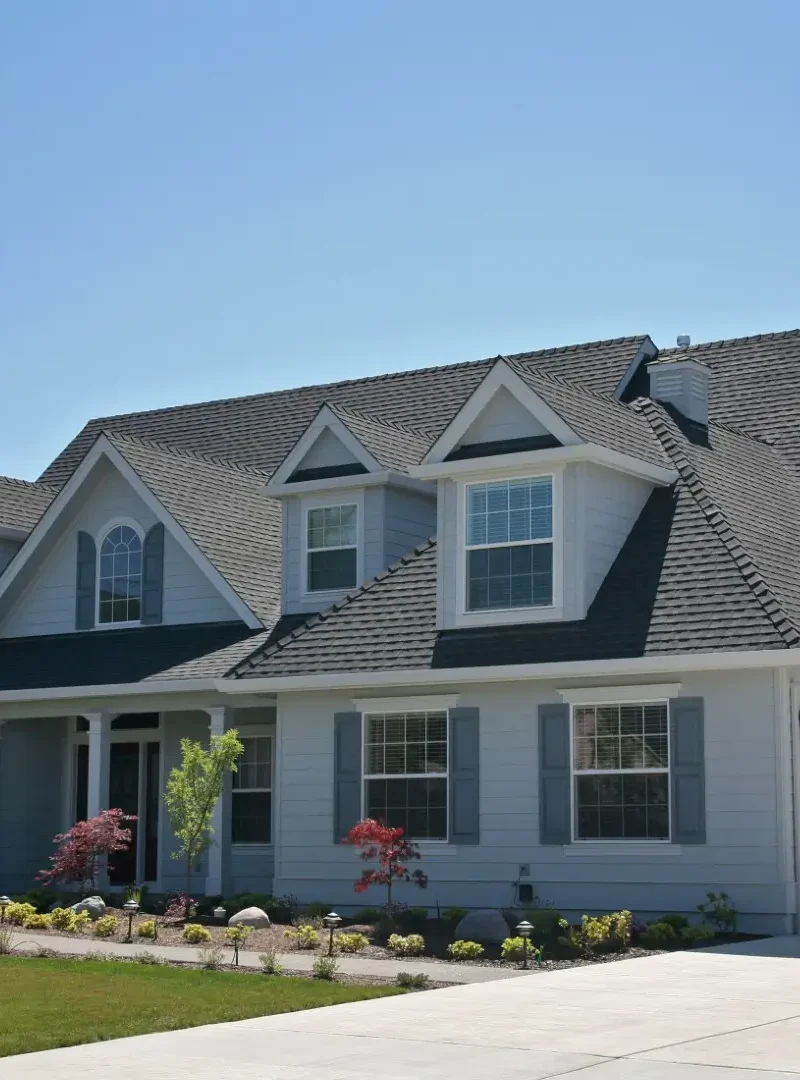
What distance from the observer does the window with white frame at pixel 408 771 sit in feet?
67.6

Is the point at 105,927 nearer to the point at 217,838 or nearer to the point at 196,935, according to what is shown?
the point at 196,935

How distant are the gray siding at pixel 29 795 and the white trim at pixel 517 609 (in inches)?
335

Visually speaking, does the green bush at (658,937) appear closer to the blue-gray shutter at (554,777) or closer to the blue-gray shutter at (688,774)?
the blue-gray shutter at (688,774)

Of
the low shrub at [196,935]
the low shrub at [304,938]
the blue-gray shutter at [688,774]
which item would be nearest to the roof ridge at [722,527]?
the blue-gray shutter at [688,774]

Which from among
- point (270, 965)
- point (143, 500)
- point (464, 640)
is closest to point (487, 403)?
point (464, 640)

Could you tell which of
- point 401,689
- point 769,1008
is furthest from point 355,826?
point 769,1008

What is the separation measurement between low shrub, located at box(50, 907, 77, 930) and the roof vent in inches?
438

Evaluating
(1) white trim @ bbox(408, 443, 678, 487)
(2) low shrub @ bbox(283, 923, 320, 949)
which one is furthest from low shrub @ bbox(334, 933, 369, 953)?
(1) white trim @ bbox(408, 443, 678, 487)

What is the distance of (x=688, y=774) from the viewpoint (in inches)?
733

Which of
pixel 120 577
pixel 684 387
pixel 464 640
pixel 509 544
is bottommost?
pixel 464 640

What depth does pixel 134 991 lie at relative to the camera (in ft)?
43.6

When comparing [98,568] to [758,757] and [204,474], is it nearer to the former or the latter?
[204,474]

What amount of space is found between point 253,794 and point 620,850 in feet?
22.8

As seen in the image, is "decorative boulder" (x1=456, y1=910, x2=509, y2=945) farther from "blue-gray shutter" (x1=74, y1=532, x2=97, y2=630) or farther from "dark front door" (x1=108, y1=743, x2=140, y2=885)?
"blue-gray shutter" (x1=74, y1=532, x2=97, y2=630)
